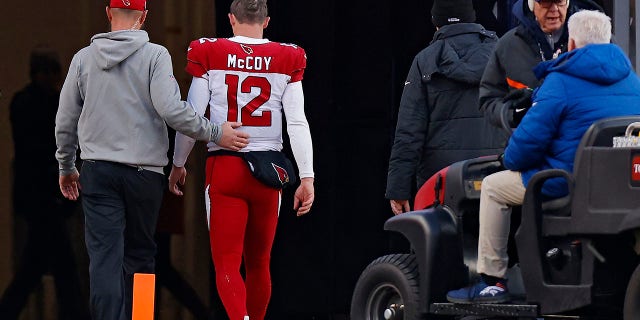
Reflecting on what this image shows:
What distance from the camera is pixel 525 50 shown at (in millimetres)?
7508

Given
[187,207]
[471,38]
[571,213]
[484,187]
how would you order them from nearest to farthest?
[571,213] → [484,187] → [471,38] → [187,207]

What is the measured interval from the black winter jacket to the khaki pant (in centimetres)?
149

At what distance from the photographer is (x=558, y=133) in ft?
22.2

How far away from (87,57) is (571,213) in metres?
2.60

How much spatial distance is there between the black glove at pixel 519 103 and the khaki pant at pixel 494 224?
0.94ft

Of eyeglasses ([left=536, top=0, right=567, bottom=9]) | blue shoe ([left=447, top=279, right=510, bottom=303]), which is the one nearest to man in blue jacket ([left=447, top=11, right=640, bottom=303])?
blue shoe ([left=447, top=279, right=510, bottom=303])

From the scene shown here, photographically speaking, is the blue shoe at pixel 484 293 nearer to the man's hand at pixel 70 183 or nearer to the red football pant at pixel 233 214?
the red football pant at pixel 233 214

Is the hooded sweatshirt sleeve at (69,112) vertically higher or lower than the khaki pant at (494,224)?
higher

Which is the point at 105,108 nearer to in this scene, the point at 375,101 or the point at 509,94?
the point at 509,94

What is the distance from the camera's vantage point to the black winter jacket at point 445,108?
336 inches

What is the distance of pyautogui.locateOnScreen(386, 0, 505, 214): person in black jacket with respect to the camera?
28.0 ft

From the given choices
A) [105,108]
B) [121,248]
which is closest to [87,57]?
[105,108]

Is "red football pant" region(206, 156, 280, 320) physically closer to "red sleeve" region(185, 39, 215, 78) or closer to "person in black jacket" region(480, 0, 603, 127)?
"red sleeve" region(185, 39, 215, 78)

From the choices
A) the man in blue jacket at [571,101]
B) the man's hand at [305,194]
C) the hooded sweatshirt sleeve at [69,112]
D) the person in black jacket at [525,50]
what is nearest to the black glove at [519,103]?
the person in black jacket at [525,50]
